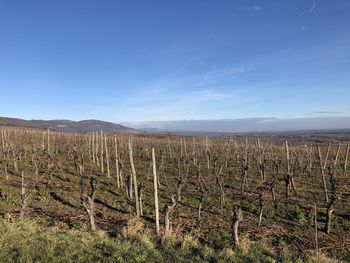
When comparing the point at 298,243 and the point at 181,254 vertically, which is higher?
the point at 181,254

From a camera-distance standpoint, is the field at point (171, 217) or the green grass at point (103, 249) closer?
Answer: the green grass at point (103, 249)

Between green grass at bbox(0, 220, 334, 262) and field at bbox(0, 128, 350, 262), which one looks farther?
field at bbox(0, 128, 350, 262)

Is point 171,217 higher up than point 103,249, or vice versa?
point 103,249

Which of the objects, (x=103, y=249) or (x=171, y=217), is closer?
(x=103, y=249)

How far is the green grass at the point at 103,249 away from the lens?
748cm

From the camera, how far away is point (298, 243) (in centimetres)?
1300

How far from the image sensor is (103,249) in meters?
8.15

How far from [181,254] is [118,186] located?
13.6 m

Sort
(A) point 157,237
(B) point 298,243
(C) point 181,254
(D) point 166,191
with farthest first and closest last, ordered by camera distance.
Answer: (D) point 166,191 → (B) point 298,243 → (A) point 157,237 → (C) point 181,254

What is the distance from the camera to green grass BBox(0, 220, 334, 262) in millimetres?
7477

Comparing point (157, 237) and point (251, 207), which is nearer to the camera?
point (157, 237)

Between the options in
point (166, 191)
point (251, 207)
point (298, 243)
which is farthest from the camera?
point (166, 191)

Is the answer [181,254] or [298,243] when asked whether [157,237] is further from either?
[298,243]

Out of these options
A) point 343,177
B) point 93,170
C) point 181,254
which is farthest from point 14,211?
point 343,177
